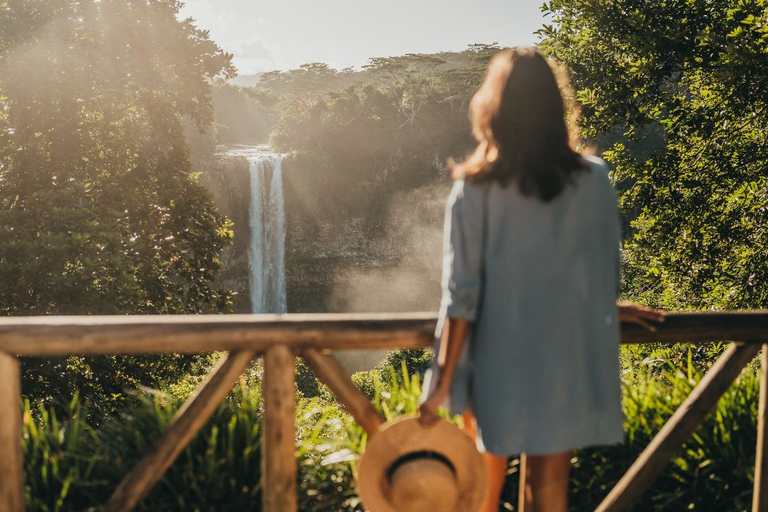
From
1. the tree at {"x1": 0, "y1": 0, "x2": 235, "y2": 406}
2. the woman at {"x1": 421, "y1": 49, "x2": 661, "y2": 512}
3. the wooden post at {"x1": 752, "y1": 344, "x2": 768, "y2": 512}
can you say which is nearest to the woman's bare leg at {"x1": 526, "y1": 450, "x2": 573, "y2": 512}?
the woman at {"x1": 421, "y1": 49, "x2": 661, "y2": 512}

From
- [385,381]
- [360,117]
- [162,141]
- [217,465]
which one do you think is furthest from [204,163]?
[217,465]

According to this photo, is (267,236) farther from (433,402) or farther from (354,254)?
(433,402)

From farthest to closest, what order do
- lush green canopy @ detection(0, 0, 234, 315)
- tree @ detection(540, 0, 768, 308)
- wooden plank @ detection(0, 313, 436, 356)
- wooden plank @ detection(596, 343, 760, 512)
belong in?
lush green canopy @ detection(0, 0, 234, 315)
tree @ detection(540, 0, 768, 308)
wooden plank @ detection(596, 343, 760, 512)
wooden plank @ detection(0, 313, 436, 356)

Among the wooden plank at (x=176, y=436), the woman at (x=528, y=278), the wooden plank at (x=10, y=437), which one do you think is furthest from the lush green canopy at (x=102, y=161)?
the woman at (x=528, y=278)

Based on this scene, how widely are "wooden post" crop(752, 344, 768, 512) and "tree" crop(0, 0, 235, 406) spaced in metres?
6.35

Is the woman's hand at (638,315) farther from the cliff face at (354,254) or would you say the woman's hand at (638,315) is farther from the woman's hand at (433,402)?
the cliff face at (354,254)

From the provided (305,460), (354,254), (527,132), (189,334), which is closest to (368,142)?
(354,254)

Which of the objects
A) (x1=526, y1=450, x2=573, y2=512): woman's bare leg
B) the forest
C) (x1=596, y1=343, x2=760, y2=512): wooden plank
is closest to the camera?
(x1=526, y1=450, x2=573, y2=512): woman's bare leg

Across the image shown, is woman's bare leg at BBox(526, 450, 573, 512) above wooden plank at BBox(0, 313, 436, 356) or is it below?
below

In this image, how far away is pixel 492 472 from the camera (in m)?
1.96

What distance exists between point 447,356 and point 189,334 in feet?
2.61

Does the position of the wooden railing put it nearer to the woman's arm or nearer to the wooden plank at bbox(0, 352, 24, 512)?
the wooden plank at bbox(0, 352, 24, 512)

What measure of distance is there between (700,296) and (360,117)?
102 ft

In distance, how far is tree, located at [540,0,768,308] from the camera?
Result: 6.55m
